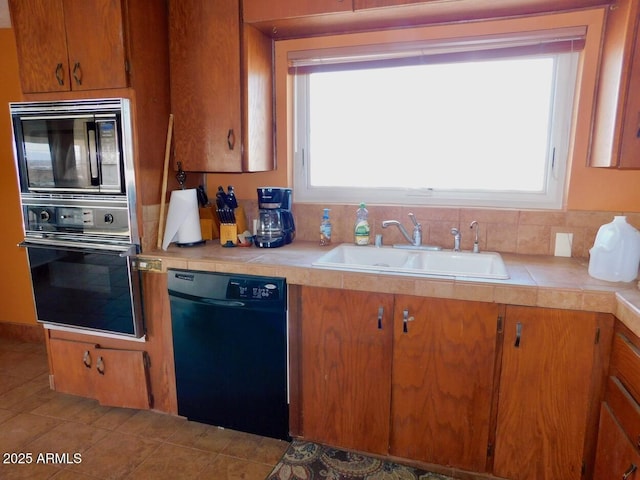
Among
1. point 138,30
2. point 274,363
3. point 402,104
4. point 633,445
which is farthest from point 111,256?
point 633,445

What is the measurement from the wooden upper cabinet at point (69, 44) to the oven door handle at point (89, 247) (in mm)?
773

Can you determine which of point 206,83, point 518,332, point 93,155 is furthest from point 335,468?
point 206,83

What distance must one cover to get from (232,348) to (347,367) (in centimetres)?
54

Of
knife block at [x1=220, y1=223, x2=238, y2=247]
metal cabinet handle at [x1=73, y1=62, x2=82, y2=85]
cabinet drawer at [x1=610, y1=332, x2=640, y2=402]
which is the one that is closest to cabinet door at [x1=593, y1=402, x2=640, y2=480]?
cabinet drawer at [x1=610, y1=332, x2=640, y2=402]

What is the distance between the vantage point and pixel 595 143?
1.86 meters

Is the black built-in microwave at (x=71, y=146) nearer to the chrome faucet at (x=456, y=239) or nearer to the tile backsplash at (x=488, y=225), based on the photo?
Result: the tile backsplash at (x=488, y=225)

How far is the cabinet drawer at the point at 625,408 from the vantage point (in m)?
1.26

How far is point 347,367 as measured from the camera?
1.79 meters

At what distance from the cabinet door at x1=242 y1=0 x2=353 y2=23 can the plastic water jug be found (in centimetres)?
146

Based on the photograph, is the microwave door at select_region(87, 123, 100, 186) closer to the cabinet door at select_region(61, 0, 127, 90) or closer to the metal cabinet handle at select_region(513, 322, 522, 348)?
the cabinet door at select_region(61, 0, 127, 90)

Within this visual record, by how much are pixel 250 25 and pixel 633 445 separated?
2288 millimetres

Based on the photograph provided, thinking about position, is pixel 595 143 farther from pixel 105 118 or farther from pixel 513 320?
pixel 105 118

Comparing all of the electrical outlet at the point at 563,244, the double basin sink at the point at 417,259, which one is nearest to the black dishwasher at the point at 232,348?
the double basin sink at the point at 417,259

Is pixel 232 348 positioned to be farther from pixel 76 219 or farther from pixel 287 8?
pixel 287 8
